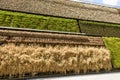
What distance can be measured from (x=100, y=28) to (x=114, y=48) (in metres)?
4.12

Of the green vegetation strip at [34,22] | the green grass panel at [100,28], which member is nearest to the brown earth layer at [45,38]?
the green vegetation strip at [34,22]

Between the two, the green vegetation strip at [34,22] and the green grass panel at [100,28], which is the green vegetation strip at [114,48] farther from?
the green vegetation strip at [34,22]

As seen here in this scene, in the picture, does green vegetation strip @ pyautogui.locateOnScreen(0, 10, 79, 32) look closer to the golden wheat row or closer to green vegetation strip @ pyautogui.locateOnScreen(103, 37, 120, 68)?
green vegetation strip @ pyautogui.locateOnScreen(103, 37, 120, 68)

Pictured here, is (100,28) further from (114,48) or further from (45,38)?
(45,38)

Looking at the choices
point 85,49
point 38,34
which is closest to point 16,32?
point 38,34

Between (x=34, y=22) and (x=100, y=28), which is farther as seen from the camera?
(x=100, y=28)

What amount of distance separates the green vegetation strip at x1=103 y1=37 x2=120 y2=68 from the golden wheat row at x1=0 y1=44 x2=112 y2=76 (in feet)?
2.14

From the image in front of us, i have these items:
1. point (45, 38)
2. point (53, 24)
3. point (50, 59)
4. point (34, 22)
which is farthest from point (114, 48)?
point (50, 59)

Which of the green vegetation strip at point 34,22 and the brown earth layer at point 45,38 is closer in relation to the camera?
the brown earth layer at point 45,38

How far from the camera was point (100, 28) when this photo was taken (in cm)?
2084

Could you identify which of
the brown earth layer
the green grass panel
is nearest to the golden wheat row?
the brown earth layer

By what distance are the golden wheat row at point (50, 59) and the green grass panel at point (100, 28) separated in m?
4.33

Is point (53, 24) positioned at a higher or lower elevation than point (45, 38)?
higher

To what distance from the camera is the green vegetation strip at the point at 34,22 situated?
1533cm
